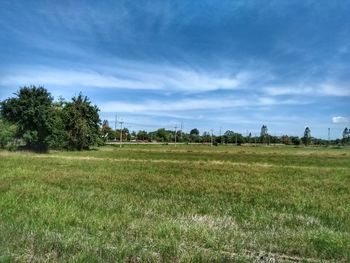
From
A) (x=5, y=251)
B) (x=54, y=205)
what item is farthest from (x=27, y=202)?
(x=5, y=251)

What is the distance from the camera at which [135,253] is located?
25.0ft

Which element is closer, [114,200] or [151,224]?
[151,224]

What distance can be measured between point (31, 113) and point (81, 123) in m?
13.4

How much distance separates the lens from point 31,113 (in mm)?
59469

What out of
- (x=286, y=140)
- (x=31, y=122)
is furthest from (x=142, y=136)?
(x=31, y=122)

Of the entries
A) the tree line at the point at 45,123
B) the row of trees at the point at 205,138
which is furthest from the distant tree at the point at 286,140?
the tree line at the point at 45,123

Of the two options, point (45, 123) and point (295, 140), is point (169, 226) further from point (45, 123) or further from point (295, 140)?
point (295, 140)

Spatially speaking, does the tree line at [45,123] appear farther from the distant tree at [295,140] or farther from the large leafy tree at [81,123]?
the distant tree at [295,140]

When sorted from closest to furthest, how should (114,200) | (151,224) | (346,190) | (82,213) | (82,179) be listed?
(151,224) < (82,213) < (114,200) < (346,190) < (82,179)

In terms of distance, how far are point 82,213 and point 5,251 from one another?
183 inches

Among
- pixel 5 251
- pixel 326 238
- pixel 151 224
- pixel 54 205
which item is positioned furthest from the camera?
pixel 54 205

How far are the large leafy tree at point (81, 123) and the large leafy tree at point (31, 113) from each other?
33.1 ft

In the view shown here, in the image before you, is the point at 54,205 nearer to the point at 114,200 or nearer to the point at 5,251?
the point at 114,200

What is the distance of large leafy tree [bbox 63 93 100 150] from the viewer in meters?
72.5
